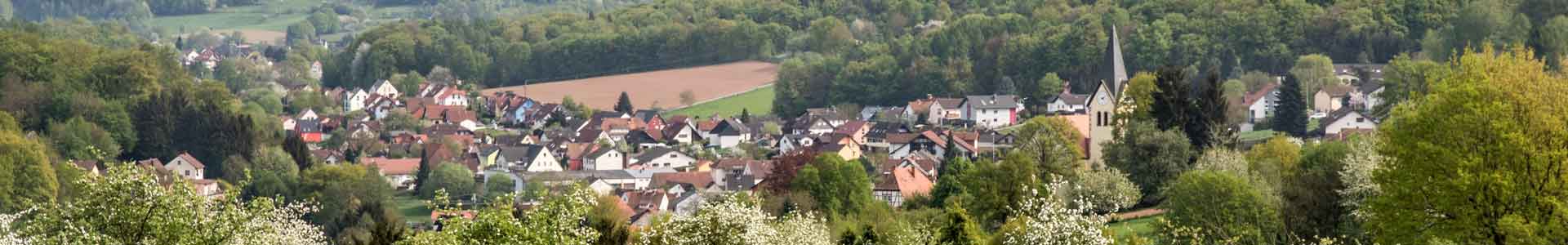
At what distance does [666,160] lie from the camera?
3794 inches

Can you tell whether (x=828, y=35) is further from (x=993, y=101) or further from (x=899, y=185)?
(x=899, y=185)

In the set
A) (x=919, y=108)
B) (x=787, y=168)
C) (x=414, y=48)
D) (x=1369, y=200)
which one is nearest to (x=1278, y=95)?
(x=919, y=108)

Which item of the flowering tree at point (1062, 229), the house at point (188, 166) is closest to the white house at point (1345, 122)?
the house at point (188, 166)

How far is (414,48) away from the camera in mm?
158125

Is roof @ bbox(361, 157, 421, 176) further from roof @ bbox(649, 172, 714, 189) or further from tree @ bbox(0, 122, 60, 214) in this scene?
tree @ bbox(0, 122, 60, 214)

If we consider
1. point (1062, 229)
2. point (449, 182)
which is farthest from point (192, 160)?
point (1062, 229)

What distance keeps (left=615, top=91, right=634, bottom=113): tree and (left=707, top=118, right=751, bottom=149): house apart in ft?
58.9

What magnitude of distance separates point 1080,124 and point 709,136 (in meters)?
44.9

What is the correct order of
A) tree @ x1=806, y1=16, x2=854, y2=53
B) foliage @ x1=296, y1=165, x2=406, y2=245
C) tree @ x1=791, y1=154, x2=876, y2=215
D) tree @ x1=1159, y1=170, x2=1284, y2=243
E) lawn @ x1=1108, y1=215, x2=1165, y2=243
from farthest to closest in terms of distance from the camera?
1. tree @ x1=806, y1=16, x2=854, y2=53
2. foliage @ x1=296, y1=165, x2=406, y2=245
3. tree @ x1=791, y1=154, x2=876, y2=215
4. lawn @ x1=1108, y1=215, x2=1165, y2=243
5. tree @ x1=1159, y1=170, x2=1284, y2=243

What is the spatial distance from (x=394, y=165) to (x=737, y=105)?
35300 mm

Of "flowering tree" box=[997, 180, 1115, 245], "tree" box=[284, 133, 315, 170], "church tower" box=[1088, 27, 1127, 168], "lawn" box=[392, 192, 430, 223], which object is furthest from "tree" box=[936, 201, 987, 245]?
"tree" box=[284, 133, 315, 170]

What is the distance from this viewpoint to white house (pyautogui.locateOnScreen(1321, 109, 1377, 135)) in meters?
84.1

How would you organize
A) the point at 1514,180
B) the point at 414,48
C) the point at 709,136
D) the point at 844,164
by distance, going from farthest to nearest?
1. the point at 414,48
2. the point at 709,136
3. the point at 844,164
4. the point at 1514,180

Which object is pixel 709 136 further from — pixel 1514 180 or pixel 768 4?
pixel 1514 180
